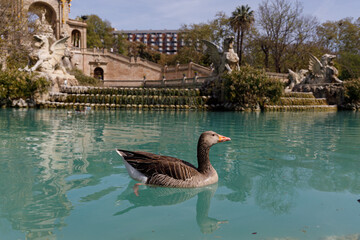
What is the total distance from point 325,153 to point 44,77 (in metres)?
22.7

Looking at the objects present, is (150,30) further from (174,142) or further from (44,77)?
(174,142)

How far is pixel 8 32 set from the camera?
18.1 m

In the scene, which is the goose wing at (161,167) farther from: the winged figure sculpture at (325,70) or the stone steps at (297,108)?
the winged figure sculpture at (325,70)

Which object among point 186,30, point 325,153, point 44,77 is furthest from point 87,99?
point 186,30

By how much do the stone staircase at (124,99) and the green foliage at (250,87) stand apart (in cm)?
256

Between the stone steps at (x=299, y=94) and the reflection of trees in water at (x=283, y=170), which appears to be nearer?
the reflection of trees in water at (x=283, y=170)

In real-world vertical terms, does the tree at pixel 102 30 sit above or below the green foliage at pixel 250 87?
above

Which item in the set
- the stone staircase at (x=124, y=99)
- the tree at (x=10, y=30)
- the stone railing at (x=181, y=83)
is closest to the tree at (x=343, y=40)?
the stone railing at (x=181, y=83)

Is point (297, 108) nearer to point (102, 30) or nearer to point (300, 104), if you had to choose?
point (300, 104)

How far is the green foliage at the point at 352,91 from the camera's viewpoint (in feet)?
99.8

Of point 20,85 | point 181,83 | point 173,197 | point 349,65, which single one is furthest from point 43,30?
point 349,65

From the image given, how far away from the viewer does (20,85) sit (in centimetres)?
2352

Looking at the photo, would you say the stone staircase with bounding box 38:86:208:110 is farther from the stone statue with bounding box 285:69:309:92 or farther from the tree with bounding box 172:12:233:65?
the tree with bounding box 172:12:233:65

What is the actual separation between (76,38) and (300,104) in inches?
1869
